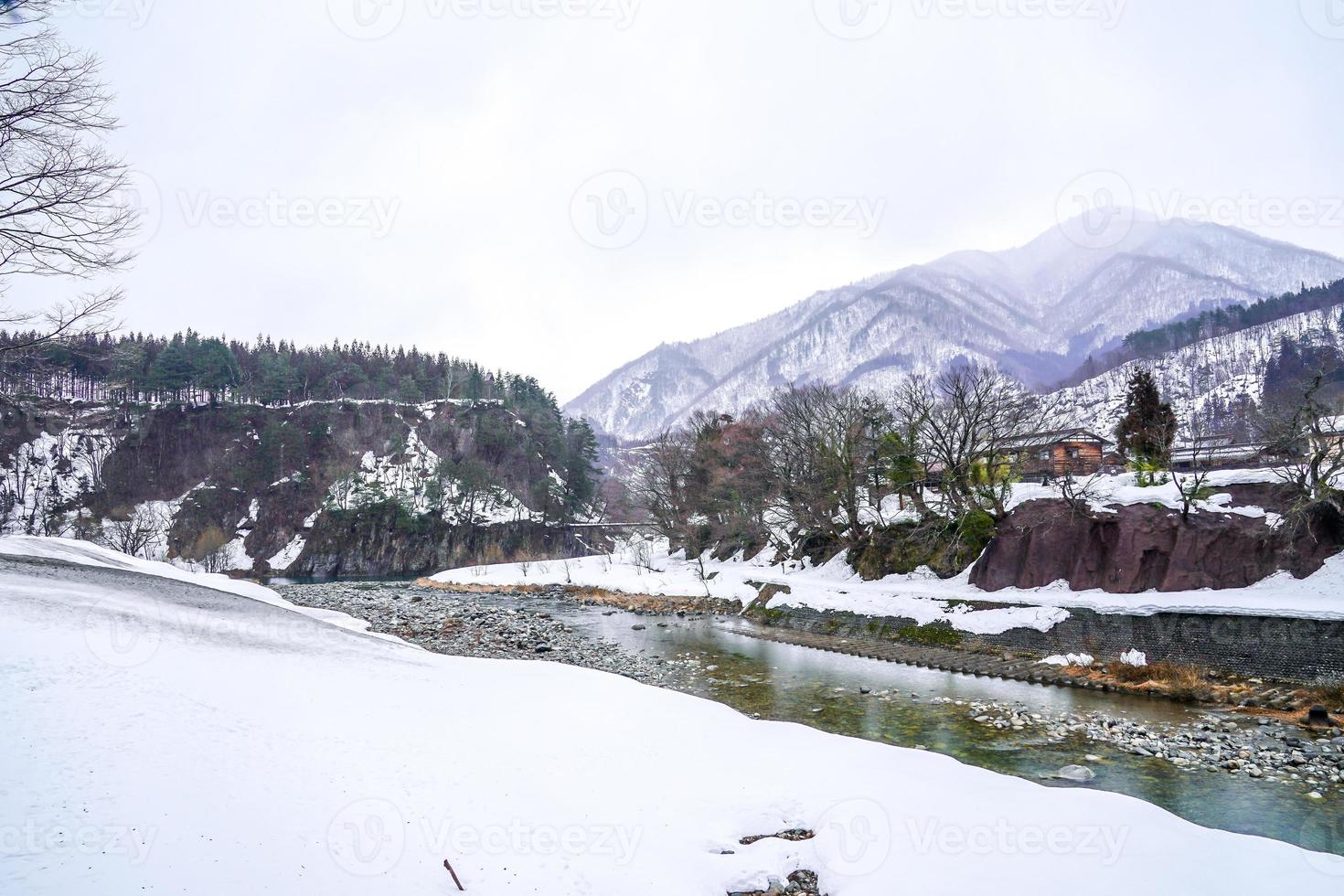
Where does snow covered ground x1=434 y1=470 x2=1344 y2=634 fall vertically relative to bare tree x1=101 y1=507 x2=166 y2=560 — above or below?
above

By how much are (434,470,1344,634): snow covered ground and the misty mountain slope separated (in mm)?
67330

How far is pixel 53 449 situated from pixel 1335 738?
400ft

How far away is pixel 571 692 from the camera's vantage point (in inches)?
535

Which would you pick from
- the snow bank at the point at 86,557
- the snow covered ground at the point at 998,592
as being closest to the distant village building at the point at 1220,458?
the snow covered ground at the point at 998,592

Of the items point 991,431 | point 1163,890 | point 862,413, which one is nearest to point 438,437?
point 862,413

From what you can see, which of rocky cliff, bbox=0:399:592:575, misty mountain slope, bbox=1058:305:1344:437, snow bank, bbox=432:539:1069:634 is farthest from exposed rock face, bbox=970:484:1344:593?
misty mountain slope, bbox=1058:305:1344:437

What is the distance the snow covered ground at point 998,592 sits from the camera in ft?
59.0

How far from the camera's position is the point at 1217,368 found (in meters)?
116

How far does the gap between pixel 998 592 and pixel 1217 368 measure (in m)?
126

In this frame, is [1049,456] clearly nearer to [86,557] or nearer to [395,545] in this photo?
[86,557]

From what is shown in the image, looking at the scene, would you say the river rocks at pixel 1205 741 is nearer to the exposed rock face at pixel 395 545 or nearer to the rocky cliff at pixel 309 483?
the rocky cliff at pixel 309 483

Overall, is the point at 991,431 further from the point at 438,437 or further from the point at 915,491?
the point at 438,437

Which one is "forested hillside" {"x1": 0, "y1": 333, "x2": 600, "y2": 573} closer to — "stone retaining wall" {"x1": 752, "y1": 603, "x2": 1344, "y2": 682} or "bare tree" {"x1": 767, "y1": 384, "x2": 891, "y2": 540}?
"bare tree" {"x1": 767, "y1": 384, "x2": 891, "y2": 540}

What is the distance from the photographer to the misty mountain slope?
320 feet
